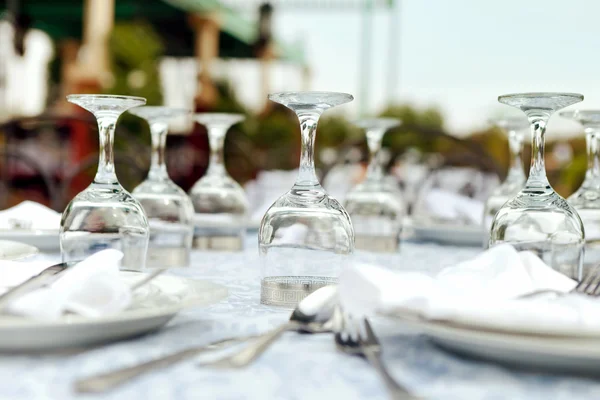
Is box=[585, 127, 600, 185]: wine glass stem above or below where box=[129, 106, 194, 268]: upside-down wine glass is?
above

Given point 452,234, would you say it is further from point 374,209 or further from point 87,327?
point 87,327

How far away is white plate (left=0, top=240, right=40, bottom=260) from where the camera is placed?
0.85 meters

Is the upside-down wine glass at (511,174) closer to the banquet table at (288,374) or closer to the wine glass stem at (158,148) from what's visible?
the wine glass stem at (158,148)

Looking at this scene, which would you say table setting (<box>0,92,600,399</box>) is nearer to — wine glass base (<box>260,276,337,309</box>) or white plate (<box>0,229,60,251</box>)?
wine glass base (<box>260,276,337,309</box>)

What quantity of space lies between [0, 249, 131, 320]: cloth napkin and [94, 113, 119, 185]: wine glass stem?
15 cm

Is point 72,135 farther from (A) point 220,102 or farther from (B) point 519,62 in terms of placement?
(B) point 519,62

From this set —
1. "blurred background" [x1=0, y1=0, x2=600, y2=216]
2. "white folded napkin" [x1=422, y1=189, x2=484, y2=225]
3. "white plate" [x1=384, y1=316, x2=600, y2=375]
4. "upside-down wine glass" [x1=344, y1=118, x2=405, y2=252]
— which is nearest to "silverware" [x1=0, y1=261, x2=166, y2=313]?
"white plate" [x1=384, y1=316, x2=600, y2=375]

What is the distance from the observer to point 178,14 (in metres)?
9.48

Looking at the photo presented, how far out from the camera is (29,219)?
46.8 inches

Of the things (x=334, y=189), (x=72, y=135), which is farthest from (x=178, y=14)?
(x=334, y=189)

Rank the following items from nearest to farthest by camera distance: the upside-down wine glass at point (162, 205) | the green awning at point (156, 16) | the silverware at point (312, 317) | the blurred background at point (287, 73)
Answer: the silverware at point (312, 317), the upside-down wine glass at point (162, 205), the blurred background at point (287, 73), the green awning at point (156, 16)

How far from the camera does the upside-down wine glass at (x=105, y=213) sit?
0.76m

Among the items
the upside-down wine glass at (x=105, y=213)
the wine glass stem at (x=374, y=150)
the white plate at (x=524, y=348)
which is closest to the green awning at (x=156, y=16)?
the wine glass stem at (x=374, y=150)

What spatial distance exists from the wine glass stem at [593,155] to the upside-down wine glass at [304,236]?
39cm
